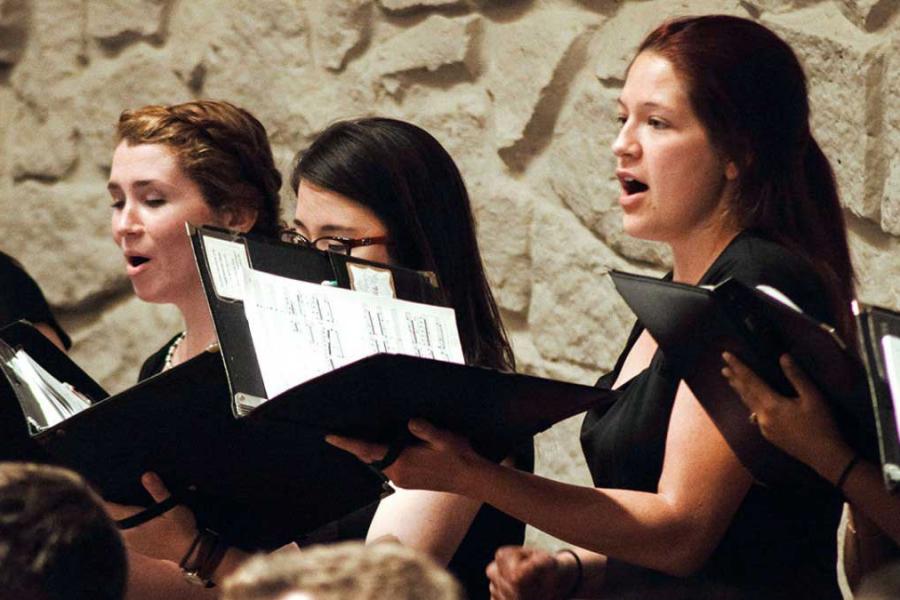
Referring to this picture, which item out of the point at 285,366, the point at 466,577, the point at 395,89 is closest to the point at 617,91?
the point at 395,89

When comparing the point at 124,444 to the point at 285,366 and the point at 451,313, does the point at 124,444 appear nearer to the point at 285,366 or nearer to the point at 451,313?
the point at 285,366

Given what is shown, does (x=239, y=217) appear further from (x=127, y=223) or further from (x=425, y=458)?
(x=425, y=458)

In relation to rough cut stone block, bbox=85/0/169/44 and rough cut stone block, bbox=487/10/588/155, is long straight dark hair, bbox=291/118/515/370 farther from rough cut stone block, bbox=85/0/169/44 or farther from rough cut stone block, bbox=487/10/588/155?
rough cut stone block, bbox=85/0/169/44

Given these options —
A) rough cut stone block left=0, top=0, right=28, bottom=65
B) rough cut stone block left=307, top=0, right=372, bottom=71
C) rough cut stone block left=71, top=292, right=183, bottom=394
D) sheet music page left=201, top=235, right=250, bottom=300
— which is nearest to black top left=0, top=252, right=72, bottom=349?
rough cut stone block left=71, top=292, right=183, bottom=394

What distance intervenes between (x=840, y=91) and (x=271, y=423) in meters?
1.07

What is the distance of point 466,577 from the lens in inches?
84.5

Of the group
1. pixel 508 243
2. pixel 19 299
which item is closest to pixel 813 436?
pixel 508 243

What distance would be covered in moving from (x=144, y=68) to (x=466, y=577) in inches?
74.1

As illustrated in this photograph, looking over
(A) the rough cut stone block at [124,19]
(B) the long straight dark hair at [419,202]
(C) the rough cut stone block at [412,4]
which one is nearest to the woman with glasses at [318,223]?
(B) the long straight dark hair at [419,202]

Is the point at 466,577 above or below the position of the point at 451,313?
below

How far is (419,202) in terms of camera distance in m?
2.23

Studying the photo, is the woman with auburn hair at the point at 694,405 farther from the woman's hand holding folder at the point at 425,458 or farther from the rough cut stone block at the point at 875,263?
the rough cut stone block at the point at 875,263

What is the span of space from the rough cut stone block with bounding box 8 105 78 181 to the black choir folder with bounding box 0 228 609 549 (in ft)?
6.10

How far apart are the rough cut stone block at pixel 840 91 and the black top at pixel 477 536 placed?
65cm
